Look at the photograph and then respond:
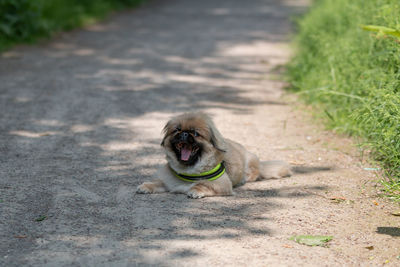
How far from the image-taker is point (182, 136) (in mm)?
5008

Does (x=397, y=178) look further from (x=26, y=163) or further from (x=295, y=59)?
(x=295, y=59)

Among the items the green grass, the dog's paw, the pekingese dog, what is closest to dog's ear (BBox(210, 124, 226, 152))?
the pekingese dog

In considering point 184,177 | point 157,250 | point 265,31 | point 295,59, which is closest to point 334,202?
point 184,177

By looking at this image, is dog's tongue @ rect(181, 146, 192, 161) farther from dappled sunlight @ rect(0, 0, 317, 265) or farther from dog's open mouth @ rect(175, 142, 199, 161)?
dappled sunlight @ rect(0, 0, 317, 265)

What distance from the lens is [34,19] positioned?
41.1 feet

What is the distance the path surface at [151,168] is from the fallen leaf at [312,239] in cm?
6

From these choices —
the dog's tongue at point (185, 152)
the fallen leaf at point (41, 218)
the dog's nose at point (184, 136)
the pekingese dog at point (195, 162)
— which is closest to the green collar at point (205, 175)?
the pekingese dog at point (195, 162)

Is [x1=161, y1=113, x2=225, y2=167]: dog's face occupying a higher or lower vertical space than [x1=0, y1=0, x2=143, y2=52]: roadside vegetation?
lower

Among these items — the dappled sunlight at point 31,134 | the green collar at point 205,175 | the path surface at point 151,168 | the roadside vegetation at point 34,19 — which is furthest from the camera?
the roadside vegetation at point 34,19

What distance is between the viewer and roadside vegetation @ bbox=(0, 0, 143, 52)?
39.7ft

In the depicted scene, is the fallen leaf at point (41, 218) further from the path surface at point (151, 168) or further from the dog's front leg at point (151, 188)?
the dog's front leg at point (151, 188)

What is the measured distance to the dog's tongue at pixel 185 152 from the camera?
508 centimetres

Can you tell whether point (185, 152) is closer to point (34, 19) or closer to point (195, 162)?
point (195, 162)

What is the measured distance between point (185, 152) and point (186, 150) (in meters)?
0.02
